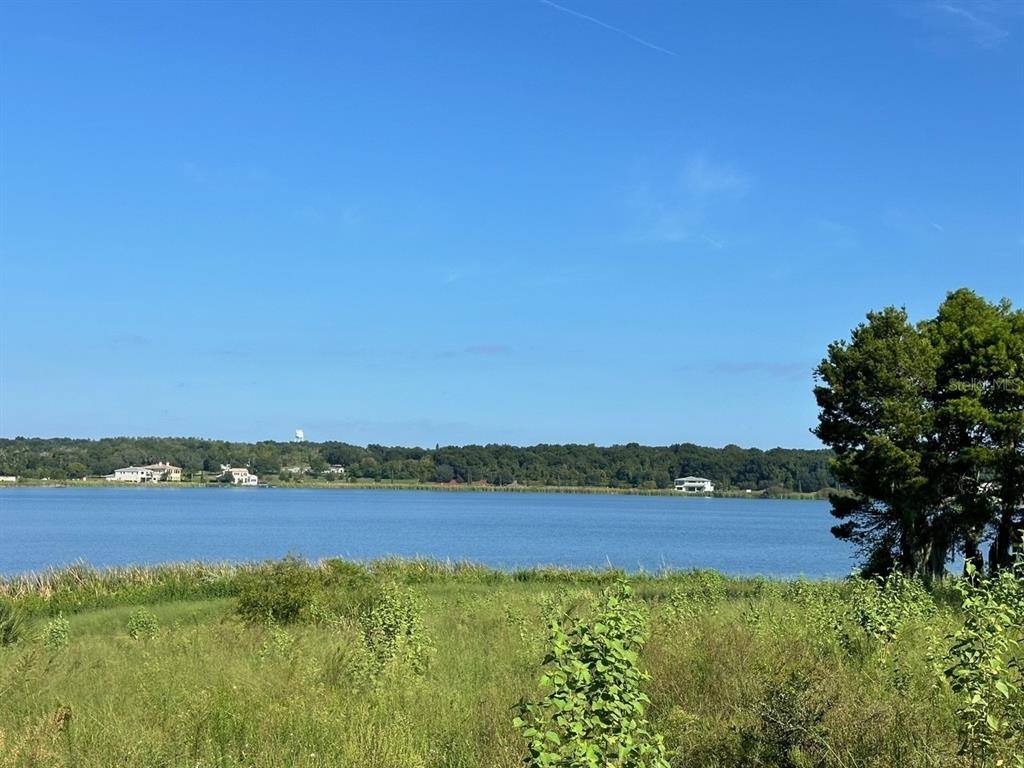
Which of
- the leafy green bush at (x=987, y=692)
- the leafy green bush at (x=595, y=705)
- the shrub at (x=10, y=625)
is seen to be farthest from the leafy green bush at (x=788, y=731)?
the shrub at (x=10, y=625)

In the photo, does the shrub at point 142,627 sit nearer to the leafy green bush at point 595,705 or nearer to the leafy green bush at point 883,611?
the leafy green bush at point 883,611

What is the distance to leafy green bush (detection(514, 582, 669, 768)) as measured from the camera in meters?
6.04

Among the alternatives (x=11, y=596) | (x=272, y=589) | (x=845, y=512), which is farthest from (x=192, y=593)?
(x=845, y=512)

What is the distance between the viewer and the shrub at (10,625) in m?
20.2

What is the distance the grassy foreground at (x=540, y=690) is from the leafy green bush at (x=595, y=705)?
25 mm

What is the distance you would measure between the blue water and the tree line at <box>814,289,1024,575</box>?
896 cm

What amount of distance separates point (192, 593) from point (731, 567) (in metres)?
34.3

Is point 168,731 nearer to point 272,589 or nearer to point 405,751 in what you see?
point 405,751

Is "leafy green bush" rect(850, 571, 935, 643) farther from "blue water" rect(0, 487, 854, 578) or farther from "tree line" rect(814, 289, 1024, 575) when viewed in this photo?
"blue water" rect(0, 487, 854, 578)

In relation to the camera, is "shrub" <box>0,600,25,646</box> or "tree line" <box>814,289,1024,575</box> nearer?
"shrub" <box>0,600,25,646</box>

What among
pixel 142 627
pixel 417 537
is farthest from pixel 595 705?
pixel 417 537

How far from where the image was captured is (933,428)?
30.4 m

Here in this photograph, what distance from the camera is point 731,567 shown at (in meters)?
57.0

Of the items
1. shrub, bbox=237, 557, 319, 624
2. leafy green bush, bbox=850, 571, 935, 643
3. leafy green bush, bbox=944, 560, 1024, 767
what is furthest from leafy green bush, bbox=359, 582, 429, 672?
shrub, bbox=237, 557, 319, 624
